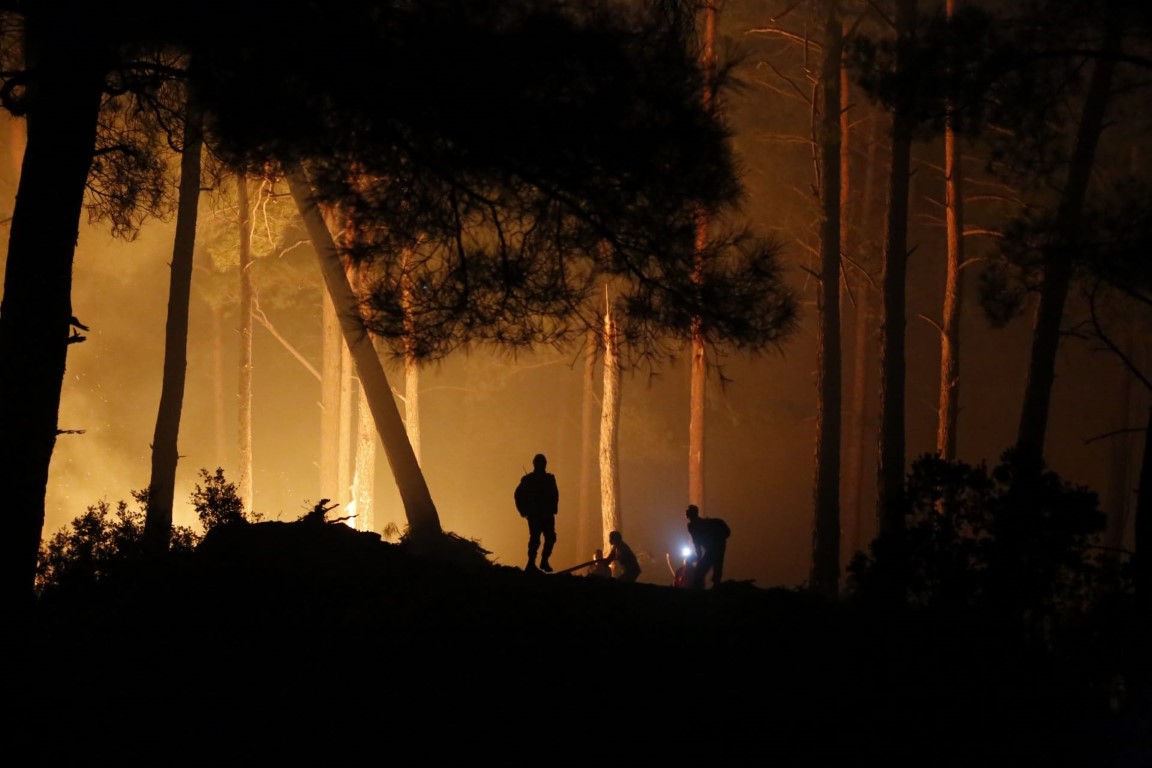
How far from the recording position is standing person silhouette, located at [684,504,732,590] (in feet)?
35.6

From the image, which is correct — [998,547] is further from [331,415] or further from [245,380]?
[331,415]

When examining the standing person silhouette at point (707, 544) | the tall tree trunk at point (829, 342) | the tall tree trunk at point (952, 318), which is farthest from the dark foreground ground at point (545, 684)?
the tall tree trunk at point (952, 318)

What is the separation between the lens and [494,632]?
6.10 meters

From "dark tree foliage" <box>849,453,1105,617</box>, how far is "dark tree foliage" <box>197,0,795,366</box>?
1.73 meters

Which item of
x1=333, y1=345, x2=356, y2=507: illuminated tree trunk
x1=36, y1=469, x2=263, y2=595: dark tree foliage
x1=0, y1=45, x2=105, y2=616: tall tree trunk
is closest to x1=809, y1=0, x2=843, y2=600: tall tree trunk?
x1=36, y1=469, x2=263, y2=595: dark tree foliage

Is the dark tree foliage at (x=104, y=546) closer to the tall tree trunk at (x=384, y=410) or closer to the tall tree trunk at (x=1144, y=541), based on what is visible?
the tall tree trunk at (x=384, y=410)

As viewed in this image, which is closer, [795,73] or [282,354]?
[795,73]

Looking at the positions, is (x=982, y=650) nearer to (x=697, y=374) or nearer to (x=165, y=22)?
(x=165, y=22)

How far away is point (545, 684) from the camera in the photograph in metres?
5.31

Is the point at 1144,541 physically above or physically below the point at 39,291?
below

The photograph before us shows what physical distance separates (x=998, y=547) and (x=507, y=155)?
4.21m

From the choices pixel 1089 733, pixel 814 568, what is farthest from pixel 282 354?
pixel 1089 733

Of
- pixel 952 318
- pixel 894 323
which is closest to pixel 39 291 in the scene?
pixel 894 323

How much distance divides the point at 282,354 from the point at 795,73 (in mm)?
23491
